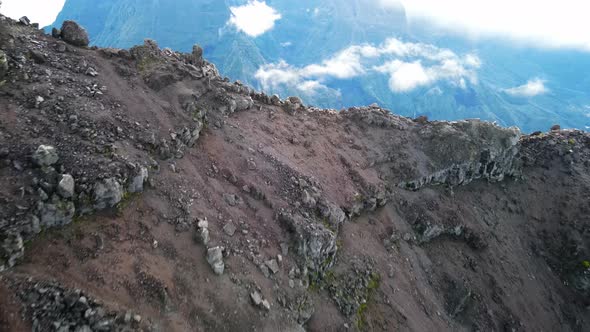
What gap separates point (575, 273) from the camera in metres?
37.5

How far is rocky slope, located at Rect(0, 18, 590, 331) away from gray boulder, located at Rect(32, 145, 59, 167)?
133 millimetres

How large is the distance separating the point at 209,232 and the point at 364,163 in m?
19.4

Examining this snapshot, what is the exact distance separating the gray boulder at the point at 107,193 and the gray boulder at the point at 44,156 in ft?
7.40

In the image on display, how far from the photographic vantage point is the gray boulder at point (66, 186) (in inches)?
682

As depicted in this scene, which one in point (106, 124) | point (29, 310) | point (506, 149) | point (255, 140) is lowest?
point (29, 310)

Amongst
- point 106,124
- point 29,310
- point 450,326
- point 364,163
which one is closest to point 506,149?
point 364,163

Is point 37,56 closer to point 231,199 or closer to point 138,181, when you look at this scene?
point 138,181

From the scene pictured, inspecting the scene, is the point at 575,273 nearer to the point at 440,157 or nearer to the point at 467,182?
the point at 467,182

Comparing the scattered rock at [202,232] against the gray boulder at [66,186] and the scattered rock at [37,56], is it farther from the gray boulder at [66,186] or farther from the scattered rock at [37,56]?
the scattered rock at [37,56]

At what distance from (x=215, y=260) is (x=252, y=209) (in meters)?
5.56

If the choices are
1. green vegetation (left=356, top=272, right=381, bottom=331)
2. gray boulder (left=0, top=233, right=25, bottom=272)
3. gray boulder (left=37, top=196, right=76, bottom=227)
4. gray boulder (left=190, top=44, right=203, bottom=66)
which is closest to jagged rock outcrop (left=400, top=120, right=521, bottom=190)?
green vegetation (left=356, top=272, right=381, bottom=331)

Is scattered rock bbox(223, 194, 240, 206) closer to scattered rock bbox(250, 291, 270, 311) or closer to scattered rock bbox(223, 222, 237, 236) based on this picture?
scattered rock bbox(223, 222, 237, 236)

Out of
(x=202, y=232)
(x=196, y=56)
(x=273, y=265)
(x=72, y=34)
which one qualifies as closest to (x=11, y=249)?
(x=202, y=232)

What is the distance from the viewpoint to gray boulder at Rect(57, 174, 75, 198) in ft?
56.8
